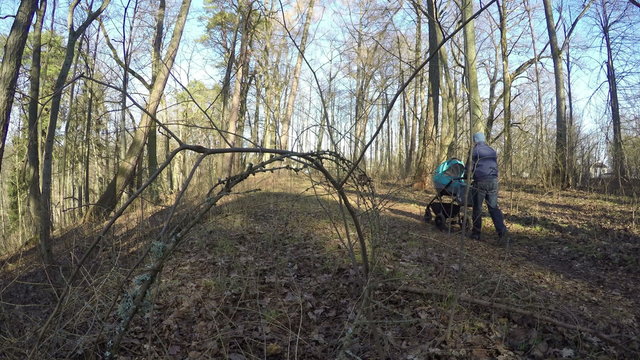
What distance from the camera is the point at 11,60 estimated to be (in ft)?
18.4

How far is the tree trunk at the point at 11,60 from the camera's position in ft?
18.2

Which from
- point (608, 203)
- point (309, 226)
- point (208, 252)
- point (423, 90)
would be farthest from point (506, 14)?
point (208, 252)

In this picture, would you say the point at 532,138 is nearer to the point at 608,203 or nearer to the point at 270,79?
the point at 608,203

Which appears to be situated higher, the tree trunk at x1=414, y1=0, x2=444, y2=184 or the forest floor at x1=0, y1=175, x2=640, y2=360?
the tree trunk at x1=414, y1=0, x2=444, y2=184

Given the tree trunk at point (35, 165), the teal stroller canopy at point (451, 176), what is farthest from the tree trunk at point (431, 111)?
the tree trunk at point (35, 165)

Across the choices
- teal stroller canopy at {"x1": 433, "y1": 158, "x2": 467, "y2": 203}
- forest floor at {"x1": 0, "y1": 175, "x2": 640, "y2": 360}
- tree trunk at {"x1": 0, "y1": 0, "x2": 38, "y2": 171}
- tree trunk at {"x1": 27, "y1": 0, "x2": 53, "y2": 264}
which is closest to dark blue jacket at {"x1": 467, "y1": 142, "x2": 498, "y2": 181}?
teal stroller canopy at {"x1": 433, "y1": 158, "x2": 467, "y2": 203}

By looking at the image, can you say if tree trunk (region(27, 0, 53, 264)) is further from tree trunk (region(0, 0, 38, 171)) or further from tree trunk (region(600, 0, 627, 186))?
tree trunk (region(600, 0, 627, 186))

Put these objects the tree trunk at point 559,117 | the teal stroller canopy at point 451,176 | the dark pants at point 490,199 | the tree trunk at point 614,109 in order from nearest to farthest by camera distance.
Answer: the dark pants at point 490,199 < the teal stroller canopy at point 451,176 < the tree trunk at point 614,109 < the tree trunk at point 559,117

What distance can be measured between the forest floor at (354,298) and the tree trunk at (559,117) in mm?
4572

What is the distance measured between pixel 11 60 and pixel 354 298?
5705mm

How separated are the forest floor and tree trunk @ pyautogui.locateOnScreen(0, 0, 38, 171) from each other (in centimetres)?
200

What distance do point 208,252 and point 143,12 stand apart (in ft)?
37.7

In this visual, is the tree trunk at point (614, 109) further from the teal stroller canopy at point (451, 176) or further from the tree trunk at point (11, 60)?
the tree trunk at point (11, 60)

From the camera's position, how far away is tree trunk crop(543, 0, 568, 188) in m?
10.9
